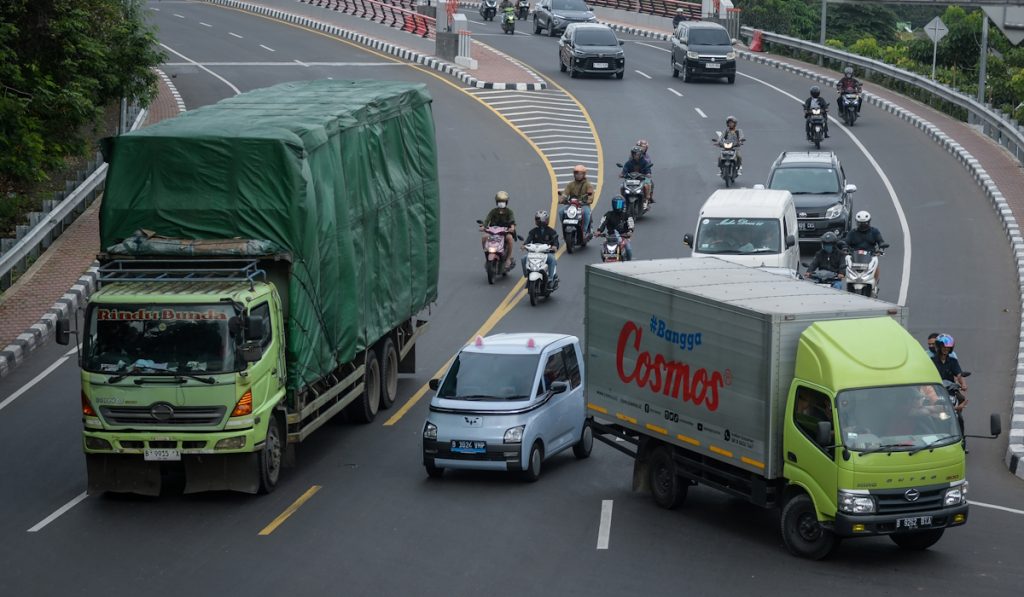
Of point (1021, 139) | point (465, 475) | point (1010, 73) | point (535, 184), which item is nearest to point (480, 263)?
point (535, 184)

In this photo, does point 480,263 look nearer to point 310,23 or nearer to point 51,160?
point 51,160

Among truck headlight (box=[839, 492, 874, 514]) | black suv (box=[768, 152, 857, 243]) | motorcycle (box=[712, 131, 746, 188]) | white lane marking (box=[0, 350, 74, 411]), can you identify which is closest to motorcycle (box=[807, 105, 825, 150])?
motorcycle (box=[712, 131, 746, 188])

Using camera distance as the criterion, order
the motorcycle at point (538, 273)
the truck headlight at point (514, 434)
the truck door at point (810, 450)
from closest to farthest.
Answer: the truck door at point (810, 450), the truck headlight at point (514, 434), the motorcycle at point (538, 273)

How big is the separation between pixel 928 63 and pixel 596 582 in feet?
181

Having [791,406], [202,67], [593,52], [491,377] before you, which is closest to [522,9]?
[593,52]

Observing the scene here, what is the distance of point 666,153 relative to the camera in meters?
41.5

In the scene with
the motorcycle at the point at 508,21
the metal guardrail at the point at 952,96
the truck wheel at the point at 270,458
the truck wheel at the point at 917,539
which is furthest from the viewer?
the motorcycle at the point at 508,21

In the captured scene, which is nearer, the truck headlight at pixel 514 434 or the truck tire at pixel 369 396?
the truck headlight at pixel 514 434

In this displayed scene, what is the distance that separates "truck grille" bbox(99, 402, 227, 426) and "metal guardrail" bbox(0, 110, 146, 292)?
12223 millimetres

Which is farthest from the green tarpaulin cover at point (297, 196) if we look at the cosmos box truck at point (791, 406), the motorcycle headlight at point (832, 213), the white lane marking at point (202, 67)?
the white lane marking at point (202, 67)

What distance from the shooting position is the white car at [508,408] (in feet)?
58.7

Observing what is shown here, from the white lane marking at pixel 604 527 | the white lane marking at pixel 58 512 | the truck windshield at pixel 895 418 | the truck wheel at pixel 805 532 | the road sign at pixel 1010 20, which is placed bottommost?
the white lane marking at pixel 58 512

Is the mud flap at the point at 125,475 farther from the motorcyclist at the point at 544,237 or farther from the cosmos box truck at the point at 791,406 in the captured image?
the motorcyclist at the point at 544,237

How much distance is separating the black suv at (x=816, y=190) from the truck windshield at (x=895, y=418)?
52.4 ft
